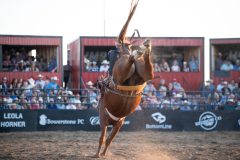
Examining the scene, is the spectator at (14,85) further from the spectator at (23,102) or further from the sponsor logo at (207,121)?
the sponsor logo at (207,121)

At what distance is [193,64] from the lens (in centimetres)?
2412

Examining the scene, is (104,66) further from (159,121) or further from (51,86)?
(159,121)

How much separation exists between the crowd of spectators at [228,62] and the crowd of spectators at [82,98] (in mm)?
3229

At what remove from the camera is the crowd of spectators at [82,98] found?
727 inches

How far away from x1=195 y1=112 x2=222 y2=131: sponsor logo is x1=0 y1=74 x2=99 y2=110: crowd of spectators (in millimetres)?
3915

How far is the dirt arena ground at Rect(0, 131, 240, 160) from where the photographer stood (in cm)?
1152

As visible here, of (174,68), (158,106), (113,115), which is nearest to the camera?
(113,115)

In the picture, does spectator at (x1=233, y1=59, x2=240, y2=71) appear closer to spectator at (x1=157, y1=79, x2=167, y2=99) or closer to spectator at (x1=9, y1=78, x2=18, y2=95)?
spectator at (x1=157, y1=79, x2=167, y2=99)

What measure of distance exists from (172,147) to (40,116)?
6363 millimetres

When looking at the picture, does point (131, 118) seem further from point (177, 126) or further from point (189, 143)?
point (189, 143)

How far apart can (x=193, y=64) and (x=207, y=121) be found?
18.3 ft

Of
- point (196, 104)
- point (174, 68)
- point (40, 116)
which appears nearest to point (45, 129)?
point (40, 116)

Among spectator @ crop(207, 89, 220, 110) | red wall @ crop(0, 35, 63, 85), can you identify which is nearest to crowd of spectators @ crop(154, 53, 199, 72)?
spectator @ crop(207, 89, 220, 110)

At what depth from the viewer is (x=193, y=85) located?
23781 millimetres
